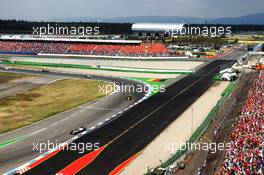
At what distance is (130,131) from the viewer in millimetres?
42000

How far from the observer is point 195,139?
124ft

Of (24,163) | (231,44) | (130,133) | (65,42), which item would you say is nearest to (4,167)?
(24,163)

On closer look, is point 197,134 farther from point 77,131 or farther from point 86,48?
point 86,48

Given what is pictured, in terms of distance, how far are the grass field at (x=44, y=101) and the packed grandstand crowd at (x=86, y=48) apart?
4389 cm

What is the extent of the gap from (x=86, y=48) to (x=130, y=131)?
88.8 metres

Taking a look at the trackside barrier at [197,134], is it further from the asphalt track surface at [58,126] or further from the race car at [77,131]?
the asphalt track surface at [58,126]

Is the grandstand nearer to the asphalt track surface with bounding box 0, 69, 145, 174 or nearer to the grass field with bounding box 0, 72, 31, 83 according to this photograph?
the grass field with bounding box 0, 72, 31, 83

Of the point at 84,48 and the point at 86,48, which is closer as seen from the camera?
the point at 86,48

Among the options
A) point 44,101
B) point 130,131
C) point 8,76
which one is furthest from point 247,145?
point 8,76

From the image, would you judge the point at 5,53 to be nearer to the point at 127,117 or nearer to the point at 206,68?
the point at 206,68

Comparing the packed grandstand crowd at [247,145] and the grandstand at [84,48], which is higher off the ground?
the grandstand at [84,48]

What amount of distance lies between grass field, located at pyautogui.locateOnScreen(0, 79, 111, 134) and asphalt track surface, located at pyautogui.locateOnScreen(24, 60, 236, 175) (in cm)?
1048

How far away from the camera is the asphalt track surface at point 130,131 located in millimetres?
32781

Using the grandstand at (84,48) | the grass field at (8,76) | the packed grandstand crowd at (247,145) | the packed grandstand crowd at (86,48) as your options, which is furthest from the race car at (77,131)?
the packed grandstand crowd at (86,48)
